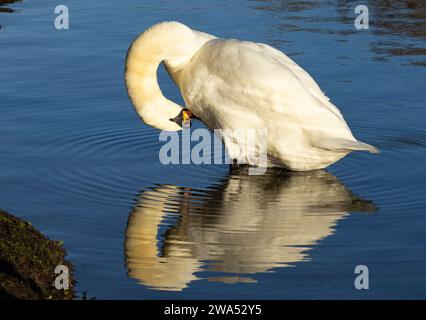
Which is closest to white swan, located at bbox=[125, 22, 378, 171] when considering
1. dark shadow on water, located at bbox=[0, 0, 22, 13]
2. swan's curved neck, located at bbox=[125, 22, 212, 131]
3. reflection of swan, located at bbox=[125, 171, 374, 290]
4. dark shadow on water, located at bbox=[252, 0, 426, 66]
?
swan's curved neck, located at bbox=[125, 22, 212, 131]

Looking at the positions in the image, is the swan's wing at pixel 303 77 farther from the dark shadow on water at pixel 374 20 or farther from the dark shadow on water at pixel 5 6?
the dark shadow on water at pixel 5 6

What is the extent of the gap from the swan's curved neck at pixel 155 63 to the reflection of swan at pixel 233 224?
0.86m

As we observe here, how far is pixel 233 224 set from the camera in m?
9.80

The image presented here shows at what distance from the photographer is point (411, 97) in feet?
45.7

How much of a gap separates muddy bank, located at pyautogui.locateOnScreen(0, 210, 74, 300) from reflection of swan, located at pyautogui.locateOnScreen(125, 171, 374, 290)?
1.99 feet

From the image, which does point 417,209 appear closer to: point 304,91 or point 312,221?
point 312,221

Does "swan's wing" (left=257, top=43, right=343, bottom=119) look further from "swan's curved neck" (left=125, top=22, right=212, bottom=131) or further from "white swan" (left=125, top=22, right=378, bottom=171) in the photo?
Answer: "swan's curved neck" (left=125, top=22, right=212, bottom=131)

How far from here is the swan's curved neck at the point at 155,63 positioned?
11.3 metres

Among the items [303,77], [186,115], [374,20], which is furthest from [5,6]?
[303,77]

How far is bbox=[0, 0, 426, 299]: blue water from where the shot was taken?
8477 millimetres

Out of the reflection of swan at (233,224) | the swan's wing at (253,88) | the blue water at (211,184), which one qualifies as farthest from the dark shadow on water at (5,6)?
the reflection of swan at (233,224)

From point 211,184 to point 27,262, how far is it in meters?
3.41

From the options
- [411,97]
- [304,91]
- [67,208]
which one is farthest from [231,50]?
[411,97]

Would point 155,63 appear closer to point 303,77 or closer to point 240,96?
point 240,96
